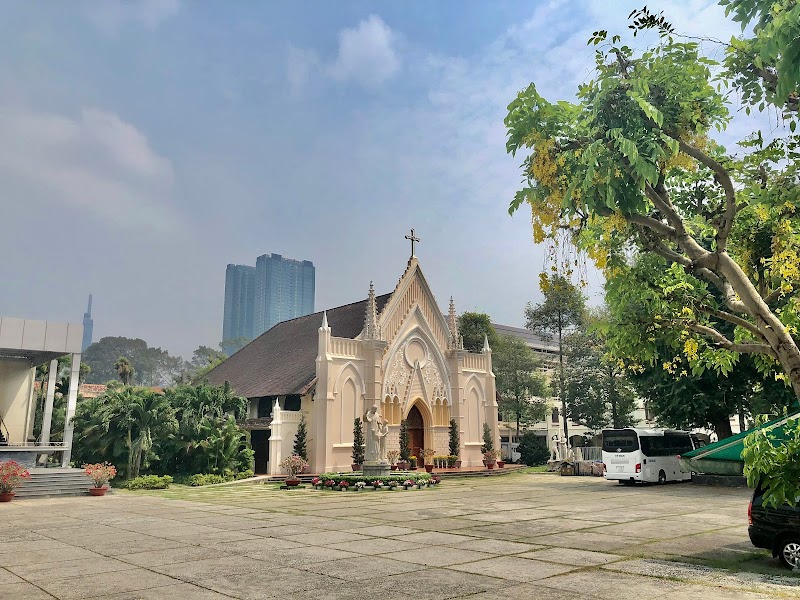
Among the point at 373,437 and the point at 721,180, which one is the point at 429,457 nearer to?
the point at 373,437

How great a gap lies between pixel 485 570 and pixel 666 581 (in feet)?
7.75

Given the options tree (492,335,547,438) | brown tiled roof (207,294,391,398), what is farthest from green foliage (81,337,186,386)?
tree (492,335,547,438)

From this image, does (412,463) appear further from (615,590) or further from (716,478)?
(615,590)

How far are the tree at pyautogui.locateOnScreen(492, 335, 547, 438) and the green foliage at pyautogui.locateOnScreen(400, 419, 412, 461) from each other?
40.7ft

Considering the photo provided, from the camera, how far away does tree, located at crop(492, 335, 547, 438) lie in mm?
44500

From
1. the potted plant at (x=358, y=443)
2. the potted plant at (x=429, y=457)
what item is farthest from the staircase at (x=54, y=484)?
the potted plant at (x=429, y=457)

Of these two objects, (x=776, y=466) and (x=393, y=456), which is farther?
(x=393, y=456)

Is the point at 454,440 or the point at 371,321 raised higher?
the point at 371,321

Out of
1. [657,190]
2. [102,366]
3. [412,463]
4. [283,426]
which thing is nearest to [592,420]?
[412,463]

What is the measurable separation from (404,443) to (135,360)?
90739 mm

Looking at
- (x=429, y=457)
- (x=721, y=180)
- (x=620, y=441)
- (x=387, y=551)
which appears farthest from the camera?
(x=429, y=457)

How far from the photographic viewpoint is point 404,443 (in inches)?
1355

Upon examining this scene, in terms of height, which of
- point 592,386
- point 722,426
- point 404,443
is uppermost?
point 592,386

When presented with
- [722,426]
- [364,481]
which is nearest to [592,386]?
[722,426]
